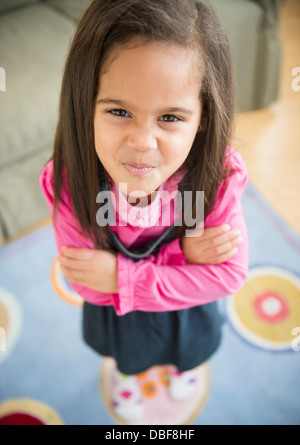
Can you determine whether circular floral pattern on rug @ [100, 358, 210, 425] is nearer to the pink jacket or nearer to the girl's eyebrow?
the pink jacket

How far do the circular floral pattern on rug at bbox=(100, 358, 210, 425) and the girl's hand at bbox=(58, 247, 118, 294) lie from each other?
43cm

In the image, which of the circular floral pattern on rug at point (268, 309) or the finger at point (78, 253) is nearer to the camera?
the finger at point (78, 253)

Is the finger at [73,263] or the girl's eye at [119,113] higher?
the girl's eye at [119,113]

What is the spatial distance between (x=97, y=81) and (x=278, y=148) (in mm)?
1186

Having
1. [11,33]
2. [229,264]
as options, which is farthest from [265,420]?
[11,33]

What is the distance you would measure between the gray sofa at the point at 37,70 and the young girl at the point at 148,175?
21.8 inches

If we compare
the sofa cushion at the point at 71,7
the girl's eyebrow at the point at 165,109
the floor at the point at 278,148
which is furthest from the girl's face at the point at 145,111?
the sofa cushion at the point at 71,7

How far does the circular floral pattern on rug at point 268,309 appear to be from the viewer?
3.51 feet

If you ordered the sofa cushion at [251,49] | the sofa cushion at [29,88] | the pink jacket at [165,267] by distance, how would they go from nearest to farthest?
the pink jacket at [165,267]
the sofa cushion at [29,88]
the sofa cushion at [251,49]

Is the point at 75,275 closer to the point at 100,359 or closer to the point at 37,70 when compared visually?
the point at 100,359

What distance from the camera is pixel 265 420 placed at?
0.95 metres

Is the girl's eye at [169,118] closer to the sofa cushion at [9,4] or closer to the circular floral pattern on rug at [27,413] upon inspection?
the circular floral pattern on rug at [27,413]

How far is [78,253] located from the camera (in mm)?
676

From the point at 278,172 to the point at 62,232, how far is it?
1013 mm
